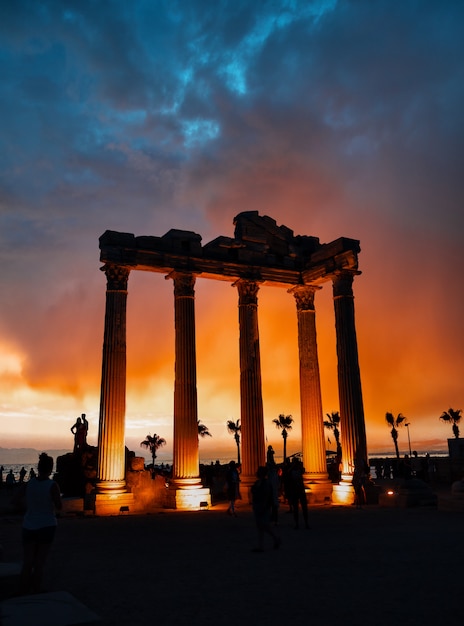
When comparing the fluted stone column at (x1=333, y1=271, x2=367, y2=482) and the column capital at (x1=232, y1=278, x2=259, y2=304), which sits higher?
the column capital at (x1=232, y1=278, x2=259, y2=304)

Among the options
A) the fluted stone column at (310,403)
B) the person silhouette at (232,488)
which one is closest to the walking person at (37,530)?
the person silhouette at (232,488)

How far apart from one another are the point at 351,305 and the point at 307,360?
160 inches

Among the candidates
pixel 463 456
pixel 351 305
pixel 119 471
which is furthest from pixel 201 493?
pixel 463 456

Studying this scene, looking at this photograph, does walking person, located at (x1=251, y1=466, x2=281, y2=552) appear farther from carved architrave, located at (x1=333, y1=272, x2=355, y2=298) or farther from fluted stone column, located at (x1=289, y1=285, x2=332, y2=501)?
A: carved architrave, located at (x1=333, y1=272, x2=355, y2=298)

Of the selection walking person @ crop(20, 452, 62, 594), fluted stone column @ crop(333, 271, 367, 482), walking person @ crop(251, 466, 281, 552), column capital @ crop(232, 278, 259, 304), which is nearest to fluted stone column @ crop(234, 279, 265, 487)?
column capital @ crop(232, 278, 259, 304)

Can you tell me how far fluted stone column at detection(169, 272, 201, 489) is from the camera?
24.9 meters

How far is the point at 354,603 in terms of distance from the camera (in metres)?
7.28

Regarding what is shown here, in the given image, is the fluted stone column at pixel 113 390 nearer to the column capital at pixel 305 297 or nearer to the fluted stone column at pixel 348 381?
the column capital at pixel 305 297

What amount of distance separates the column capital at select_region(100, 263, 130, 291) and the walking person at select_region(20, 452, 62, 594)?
18245 millimetres

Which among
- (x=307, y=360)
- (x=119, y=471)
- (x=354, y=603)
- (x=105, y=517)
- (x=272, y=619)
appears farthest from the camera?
(x=307, y=360)

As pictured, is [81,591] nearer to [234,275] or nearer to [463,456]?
[234,275]

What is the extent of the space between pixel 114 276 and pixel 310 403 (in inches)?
486

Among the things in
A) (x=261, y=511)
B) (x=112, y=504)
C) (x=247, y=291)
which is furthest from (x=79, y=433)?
(x=261, y=511)

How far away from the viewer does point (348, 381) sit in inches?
1075
